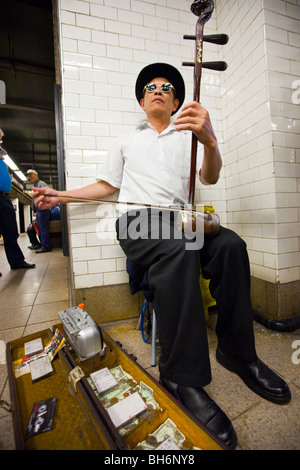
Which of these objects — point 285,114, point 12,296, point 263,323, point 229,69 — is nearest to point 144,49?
point 229,69

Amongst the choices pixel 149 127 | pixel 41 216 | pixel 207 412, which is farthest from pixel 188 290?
pixel 41 216

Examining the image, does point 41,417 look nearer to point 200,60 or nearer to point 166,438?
point 166,438

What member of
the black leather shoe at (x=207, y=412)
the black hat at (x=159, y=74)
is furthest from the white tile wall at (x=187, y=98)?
the black leather shoe at (x=207, y=412)

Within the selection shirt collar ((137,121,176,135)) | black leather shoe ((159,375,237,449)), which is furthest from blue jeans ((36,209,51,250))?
black leather shoe ((159,375,237,449))

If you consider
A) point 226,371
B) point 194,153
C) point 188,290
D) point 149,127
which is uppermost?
point 149,127

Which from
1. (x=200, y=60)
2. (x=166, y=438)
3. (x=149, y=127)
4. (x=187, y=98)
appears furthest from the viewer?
(x=187, y=98)

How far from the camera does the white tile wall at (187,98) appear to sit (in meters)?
1.31

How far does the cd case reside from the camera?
61 cm

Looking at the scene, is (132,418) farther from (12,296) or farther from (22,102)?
(22,102)

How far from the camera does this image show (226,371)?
95cm

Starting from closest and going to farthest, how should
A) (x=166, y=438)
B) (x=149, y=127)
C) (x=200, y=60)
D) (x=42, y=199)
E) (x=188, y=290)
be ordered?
(x=166, y=438) < (x=188, y=290) < (x=200, y=60) < (x=42, y=199) < (x=149, y=127)

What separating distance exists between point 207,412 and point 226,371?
34cm

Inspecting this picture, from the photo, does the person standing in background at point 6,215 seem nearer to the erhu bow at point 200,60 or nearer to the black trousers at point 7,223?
the black trousers at point 7,223

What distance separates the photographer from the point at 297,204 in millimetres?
1349
